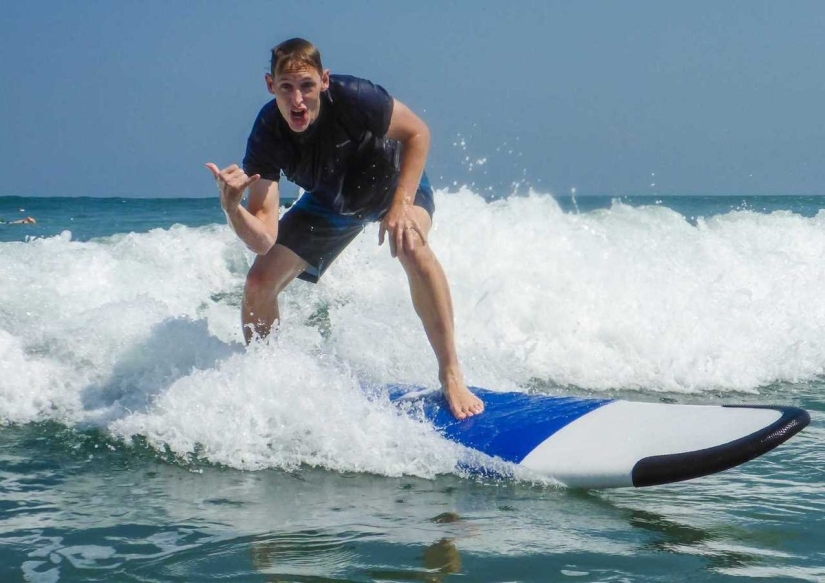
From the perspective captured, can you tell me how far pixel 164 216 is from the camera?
76.5ft

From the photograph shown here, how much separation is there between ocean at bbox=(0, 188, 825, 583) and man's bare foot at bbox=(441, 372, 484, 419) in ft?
0.97

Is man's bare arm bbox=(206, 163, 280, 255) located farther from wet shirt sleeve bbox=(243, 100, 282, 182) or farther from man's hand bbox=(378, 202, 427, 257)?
man's hand bbox=(378, 202, 427, 257)

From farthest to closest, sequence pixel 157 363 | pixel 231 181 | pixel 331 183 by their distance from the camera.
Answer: pixel 157 363 → pixel 331 183 → pixel 231 181

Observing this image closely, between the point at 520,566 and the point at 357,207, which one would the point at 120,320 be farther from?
the point at 520,566

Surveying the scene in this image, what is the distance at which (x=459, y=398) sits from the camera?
441cm

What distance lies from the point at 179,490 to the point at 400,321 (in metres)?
2.83

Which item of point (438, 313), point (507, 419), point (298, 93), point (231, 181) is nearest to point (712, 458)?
point (507, 419)

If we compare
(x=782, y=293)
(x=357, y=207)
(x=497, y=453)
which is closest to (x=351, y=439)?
(x=497, y=453)

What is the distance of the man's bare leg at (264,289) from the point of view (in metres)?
4.74

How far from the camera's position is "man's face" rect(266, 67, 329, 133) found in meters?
4.12

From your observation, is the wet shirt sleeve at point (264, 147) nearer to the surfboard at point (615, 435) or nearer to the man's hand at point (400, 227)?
the man's hand at point (400, 227)

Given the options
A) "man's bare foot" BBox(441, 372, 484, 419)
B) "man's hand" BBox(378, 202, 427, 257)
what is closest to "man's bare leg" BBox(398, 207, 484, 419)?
"man's bare foot" BBox(441, 372, 484, 419)

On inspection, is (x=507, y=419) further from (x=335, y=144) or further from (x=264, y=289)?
(x=335, y=144)

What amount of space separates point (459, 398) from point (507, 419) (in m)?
0.29
